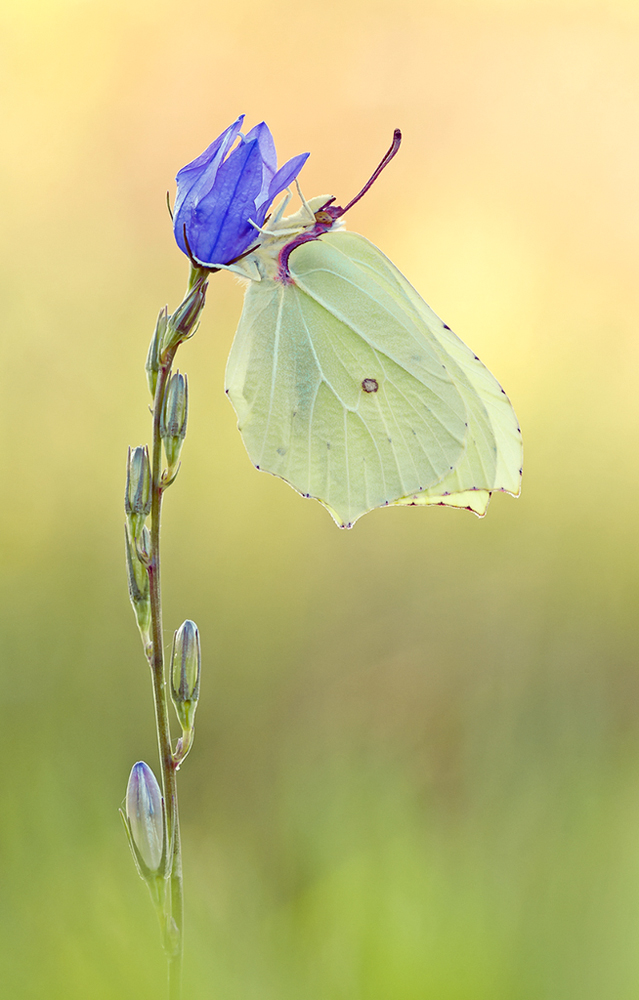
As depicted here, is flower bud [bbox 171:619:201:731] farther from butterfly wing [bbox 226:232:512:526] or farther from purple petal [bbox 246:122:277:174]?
purple petal [bbox 246:122:277:174]

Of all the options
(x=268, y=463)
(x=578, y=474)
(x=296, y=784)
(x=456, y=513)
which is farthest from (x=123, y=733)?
(x=578, y=474)

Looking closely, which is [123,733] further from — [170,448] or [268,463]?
[170,448]

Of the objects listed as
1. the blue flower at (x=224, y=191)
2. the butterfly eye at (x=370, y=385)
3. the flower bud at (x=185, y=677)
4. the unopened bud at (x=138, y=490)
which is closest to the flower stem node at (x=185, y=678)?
the flower bud at (x=185, y=677)

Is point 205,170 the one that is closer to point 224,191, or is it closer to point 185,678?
point 224,191

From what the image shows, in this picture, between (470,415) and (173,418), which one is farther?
(470,415)

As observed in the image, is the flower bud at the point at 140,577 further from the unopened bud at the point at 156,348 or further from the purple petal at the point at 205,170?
the purple petal at the point at 205,170

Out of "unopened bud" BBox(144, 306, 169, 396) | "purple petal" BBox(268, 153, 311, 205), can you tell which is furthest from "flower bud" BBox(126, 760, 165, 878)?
"purple petal" BBox(268, 153, 311, 205)

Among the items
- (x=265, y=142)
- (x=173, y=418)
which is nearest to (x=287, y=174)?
(x=265, y=142)
